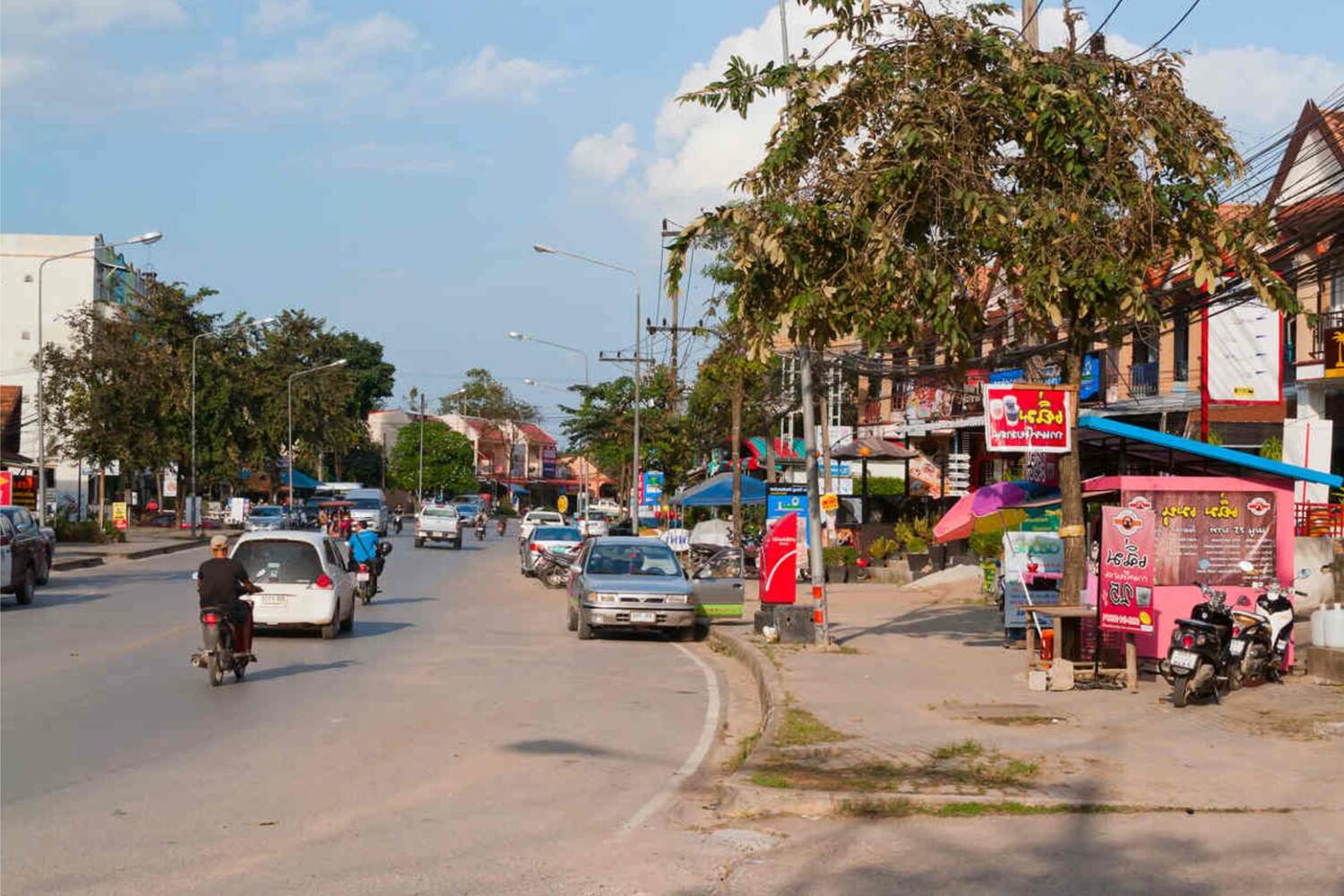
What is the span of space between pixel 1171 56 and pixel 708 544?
21312mm

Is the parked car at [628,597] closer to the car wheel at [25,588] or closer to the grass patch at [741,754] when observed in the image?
→ the grass patch at [741,754]

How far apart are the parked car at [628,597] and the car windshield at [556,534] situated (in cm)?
1477

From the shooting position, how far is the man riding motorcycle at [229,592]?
1546cm

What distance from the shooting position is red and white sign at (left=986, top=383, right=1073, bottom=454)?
51.0ft

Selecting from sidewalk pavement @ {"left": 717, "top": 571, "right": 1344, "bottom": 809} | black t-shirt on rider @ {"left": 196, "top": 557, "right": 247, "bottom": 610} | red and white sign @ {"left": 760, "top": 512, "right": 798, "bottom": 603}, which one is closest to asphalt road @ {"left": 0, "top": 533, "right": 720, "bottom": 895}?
black t-shirt on rider @ {"left": 196, "top": 557, "right": 247, "bottom": 610}

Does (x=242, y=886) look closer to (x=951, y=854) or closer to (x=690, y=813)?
(x=690, y=813)

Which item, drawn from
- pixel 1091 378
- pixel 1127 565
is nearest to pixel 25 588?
pixel 1127 565

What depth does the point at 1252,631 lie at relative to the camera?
15195 millimetres

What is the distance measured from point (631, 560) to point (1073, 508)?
9168 millimetres

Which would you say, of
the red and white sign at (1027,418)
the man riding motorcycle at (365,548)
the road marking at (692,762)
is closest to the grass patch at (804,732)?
the road marking at (692,762)

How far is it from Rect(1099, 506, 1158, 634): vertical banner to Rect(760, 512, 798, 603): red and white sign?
5.57m

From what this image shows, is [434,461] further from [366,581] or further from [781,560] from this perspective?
[781,560]

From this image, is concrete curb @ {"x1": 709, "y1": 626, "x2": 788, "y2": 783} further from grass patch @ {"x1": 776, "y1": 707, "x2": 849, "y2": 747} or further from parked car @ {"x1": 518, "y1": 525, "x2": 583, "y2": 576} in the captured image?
parked car @ {"x1": 518, "y1": 525, "x2": 583, "y2": 576}

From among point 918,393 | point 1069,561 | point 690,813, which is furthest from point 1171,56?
point 918,393
